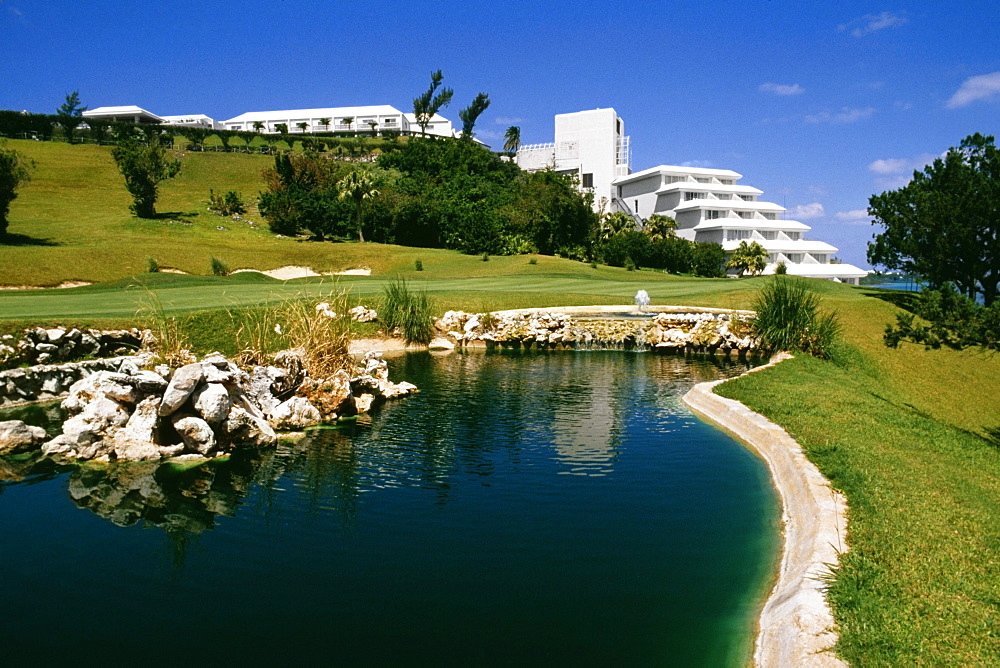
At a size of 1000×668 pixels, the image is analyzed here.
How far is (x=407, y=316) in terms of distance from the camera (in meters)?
27.2

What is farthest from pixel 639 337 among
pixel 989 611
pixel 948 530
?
pixel 989 611

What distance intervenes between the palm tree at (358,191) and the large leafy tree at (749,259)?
36.9m

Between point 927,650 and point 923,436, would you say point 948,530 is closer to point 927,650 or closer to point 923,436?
point 927,650

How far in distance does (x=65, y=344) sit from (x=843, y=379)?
21045 mm

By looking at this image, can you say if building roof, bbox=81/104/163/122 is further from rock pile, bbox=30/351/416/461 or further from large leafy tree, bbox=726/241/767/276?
rock pile, bbox=30/351/416/461

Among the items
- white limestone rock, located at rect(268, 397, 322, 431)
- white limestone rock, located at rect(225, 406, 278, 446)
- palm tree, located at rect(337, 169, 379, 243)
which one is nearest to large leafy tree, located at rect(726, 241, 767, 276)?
palm tree, located at rect(337, 169, 379, 243)

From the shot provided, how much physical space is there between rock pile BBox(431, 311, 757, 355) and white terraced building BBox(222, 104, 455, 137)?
10375 cm

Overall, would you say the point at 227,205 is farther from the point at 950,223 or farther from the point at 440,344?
the point at 950,223

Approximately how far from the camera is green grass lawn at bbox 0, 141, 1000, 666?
612cm

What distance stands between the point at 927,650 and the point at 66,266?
45.0 m

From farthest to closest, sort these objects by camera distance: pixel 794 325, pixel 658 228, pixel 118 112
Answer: pixel 118 112
pixel 658 228
pixel 794 325

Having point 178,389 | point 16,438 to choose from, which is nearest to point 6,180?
point 16,438

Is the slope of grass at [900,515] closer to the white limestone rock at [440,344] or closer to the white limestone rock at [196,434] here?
the white limestone rock at [196,434]

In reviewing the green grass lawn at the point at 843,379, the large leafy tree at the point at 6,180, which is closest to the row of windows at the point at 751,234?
the green grass lawn at the point at 843,379
